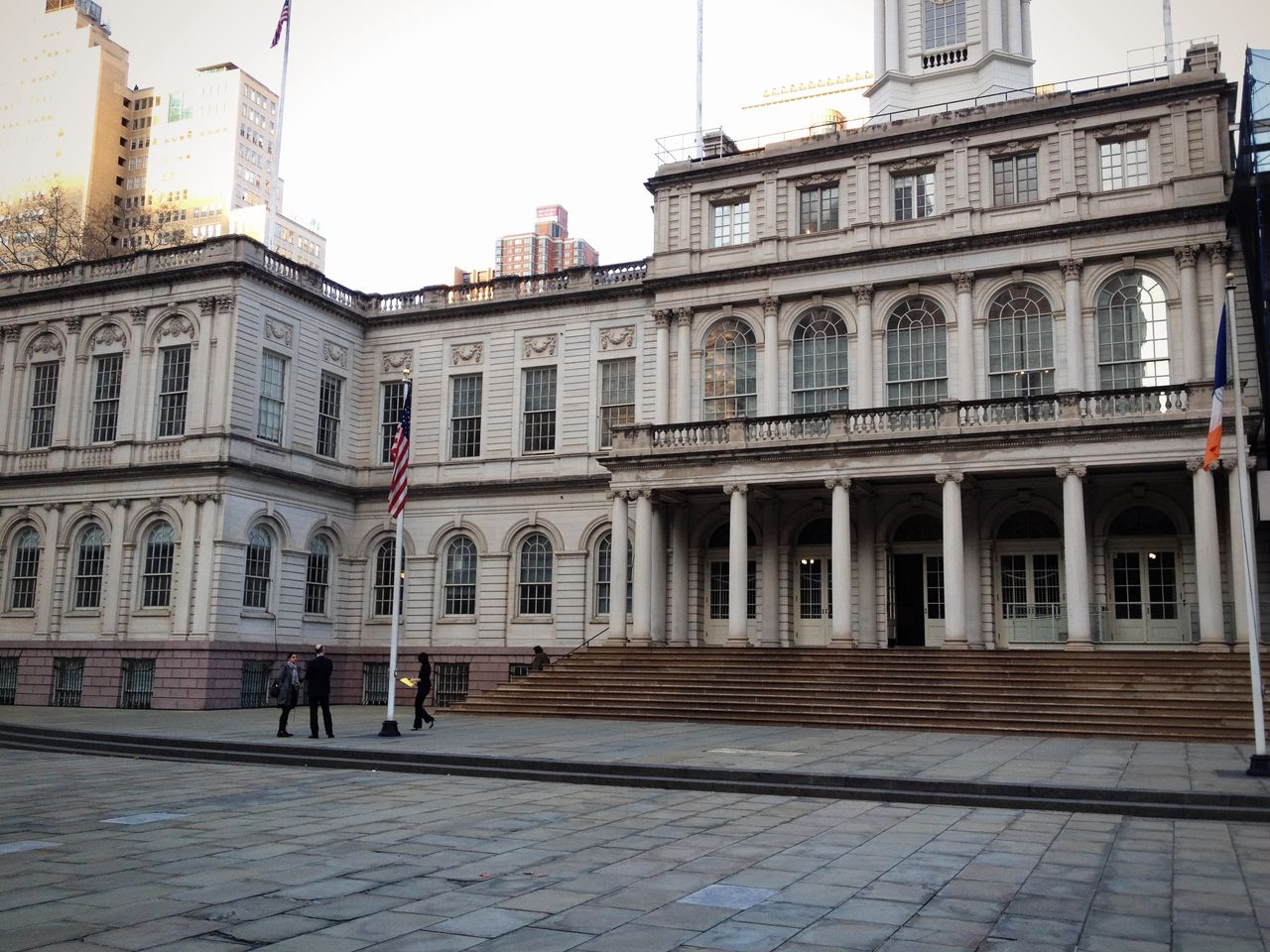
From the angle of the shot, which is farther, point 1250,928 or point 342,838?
point 342,838

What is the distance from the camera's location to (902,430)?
29109mm

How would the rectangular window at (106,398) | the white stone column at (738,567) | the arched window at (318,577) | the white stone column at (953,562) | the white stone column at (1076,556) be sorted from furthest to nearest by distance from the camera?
the arched window at (318,577) < the rectangular window at (106,398) < the white stone column at (738,567) < the white stone column at (953,562) < the white stone column at (1076,556)

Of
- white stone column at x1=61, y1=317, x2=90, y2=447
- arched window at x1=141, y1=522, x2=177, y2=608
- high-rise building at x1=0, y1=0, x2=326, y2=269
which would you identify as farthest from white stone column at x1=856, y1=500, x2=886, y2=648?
high-rise building at x1=0, y1=0, x2=326, y2=269

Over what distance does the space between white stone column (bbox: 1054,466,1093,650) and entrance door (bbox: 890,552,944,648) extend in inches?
186

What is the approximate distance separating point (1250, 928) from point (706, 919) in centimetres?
380

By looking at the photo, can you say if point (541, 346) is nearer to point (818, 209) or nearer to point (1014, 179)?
point (818, 209)

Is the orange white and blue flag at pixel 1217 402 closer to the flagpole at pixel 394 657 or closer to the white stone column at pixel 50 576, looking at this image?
the flagpole at pixel 394 657

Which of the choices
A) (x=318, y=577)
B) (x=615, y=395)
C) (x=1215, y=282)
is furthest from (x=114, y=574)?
(x=1215, y=282)

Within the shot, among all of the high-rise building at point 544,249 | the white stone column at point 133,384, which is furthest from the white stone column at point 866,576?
the high-rise building at point 544,249

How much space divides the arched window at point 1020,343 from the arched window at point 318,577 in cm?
2193

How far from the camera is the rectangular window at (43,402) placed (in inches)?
1518

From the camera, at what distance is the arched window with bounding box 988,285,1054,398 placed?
3094 cm

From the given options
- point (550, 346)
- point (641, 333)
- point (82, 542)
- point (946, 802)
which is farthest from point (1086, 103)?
point (82, 542)

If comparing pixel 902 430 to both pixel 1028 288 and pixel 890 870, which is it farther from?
pixel 890 870
